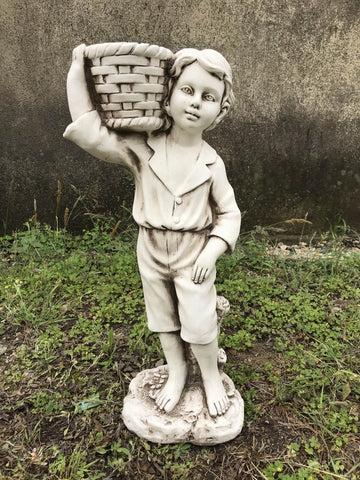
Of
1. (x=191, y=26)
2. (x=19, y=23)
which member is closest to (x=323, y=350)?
(x=191, y=26)

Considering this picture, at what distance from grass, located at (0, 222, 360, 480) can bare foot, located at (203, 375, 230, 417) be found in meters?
0.22

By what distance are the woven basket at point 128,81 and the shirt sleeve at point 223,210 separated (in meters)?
0.43

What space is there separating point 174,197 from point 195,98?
46 cm

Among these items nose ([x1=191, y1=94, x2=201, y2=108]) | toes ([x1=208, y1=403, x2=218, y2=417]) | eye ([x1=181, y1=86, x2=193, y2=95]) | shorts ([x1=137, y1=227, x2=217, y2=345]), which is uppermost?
eye ([x1=181, y1=86, x2=193, y2=95])

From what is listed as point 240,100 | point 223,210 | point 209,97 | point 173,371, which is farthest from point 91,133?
point 240,100

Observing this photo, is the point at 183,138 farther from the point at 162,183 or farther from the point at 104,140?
the point at 104,140

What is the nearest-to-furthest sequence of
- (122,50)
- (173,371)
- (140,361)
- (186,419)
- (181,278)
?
(122,50) → (181,278) → (186,419) → (173,371) → (140,361)

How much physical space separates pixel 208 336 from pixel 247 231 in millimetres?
2805

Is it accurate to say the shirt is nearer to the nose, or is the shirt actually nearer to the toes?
the nose

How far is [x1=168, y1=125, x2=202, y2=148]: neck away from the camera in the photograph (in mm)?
1960

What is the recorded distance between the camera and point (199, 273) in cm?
202

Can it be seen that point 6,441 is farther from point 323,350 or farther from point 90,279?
point 323,350

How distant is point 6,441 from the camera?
7.89 ft

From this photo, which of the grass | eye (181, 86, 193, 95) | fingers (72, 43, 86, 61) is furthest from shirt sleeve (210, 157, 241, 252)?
the grass
